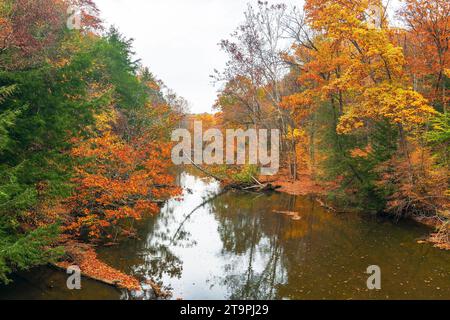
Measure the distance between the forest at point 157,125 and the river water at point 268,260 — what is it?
0.78 metres

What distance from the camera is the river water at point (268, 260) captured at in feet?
29.7

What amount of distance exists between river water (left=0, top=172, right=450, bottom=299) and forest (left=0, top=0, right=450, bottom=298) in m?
0.78

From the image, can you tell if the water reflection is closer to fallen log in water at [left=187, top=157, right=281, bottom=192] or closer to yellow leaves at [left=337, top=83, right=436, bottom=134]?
yellow leaves at [left=337, top=83, right=436, bottom=134]

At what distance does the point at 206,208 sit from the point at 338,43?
506 inches

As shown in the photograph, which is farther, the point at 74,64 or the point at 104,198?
the point at 104,198

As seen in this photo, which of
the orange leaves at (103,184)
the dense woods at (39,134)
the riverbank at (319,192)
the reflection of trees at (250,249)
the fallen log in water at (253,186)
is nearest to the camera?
the dense woods at (39,134)

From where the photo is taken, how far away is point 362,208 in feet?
59.1

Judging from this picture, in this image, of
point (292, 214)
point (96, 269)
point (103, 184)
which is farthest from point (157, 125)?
point (96, 269)

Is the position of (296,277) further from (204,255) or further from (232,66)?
(232,66)

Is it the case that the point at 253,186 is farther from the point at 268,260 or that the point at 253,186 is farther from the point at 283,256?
the point at 268,260

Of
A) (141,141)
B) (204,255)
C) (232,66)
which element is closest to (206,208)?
(141,141)

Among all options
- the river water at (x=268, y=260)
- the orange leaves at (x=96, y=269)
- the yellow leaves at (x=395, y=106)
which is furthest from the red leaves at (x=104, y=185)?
the yellow leaves at (x=395, y=106)

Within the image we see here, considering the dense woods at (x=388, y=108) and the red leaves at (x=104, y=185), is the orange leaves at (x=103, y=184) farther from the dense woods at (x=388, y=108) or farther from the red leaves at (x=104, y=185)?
the dense woods at (x=388, y=108)

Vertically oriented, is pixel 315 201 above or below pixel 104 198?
below
